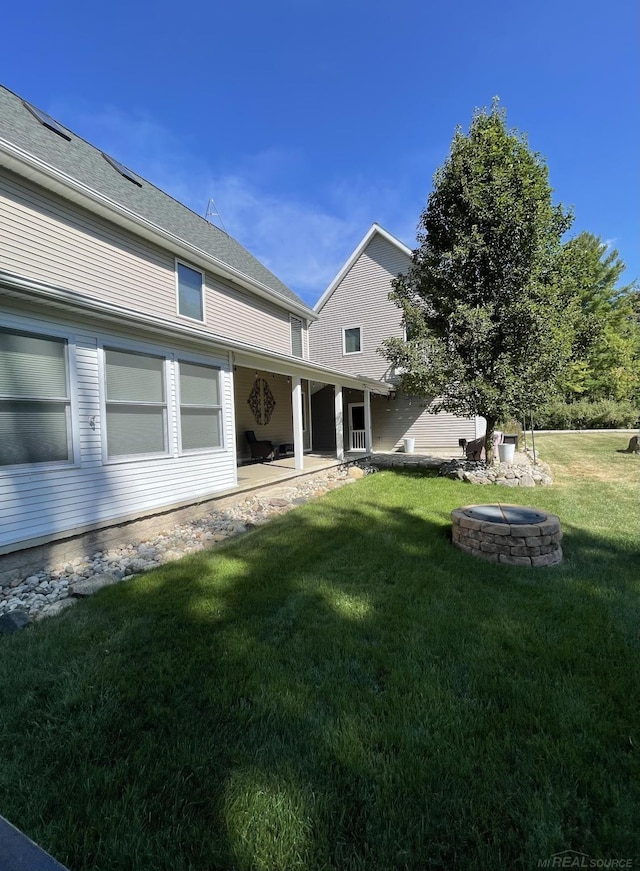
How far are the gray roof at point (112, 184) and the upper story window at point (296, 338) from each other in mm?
1115

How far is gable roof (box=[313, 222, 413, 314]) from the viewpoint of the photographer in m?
15.6

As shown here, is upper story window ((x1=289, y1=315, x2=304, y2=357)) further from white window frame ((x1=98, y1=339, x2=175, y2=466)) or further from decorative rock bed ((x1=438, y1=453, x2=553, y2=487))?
white window frame ((x1=98, y1=339, x2=175, y2=466))

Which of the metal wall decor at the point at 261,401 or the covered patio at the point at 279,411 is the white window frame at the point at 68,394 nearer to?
the covered patio at the point at 279,411

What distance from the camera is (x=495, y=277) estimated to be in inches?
318

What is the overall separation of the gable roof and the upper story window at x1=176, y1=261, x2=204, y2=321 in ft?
28.2

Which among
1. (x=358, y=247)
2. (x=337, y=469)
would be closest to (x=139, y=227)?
(x=337, y=469)

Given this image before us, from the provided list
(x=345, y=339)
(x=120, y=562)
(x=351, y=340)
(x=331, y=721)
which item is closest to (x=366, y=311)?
(x=351, y=340)

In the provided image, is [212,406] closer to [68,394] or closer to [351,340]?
[68,394]

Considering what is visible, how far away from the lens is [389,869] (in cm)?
138

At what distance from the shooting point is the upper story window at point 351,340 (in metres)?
16.9

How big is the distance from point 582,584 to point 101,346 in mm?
5956

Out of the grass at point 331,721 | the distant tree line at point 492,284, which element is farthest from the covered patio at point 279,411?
the grass at point 331,721

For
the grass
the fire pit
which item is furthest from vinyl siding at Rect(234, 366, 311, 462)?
the grass

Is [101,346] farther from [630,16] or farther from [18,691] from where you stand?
[630,16]
